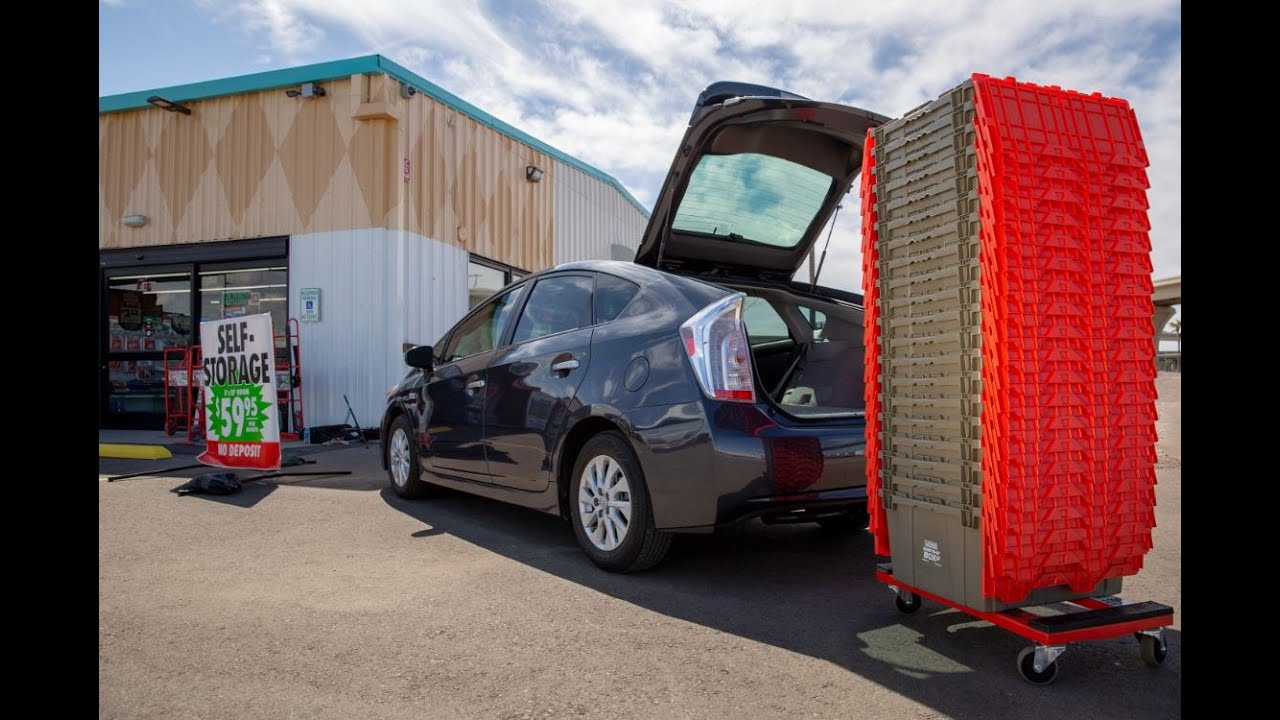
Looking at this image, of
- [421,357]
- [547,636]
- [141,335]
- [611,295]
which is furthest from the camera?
[141,335]

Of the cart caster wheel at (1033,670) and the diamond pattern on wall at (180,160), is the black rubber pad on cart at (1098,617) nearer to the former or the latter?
the cart caster wheel at (1033,670)

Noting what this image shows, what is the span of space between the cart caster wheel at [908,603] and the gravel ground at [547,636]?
61 millimetres

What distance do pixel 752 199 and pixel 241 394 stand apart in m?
5.17

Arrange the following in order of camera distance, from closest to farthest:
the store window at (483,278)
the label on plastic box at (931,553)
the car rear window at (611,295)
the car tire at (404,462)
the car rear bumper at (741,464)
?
the label on plastic box at (931,553), the car rear bumper at (741,464), the car rear window at (611,295), the car tire at (404,462), the store window at (483,278)

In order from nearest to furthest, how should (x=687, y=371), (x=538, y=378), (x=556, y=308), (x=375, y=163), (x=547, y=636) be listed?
(x=547, y=636), (x=687, y=371), (x=538, y=378), (x=556, y=308), (x=375, y=163)

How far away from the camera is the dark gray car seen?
132 inches

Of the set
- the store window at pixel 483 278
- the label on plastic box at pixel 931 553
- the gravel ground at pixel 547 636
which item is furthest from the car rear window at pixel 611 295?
the store window at pixel 483 278

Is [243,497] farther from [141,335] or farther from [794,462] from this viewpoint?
[141,335]

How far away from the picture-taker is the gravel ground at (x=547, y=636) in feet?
7.73

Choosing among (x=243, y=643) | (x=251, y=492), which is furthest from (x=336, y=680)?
(x=251, y=492)

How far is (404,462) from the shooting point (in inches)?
229

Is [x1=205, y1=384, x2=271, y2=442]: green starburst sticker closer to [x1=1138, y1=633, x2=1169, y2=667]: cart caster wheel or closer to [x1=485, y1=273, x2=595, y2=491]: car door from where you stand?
[x1=485, y1=273, x2=595, y2=491]: car door

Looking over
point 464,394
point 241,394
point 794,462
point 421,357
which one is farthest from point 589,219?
point 794,462

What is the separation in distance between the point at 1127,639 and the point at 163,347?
42.5ft
